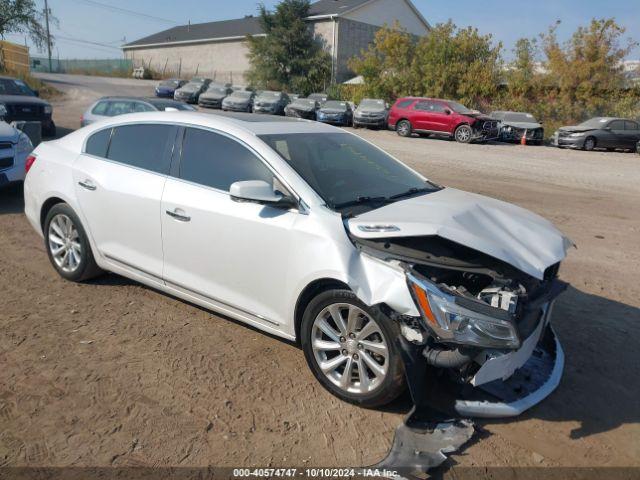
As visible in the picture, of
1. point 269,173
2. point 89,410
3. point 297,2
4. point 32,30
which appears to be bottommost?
point 89,410

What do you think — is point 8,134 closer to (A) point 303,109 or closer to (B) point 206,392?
(B) point 206,392

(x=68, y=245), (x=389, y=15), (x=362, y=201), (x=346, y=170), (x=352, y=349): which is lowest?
(x=352, y=349)

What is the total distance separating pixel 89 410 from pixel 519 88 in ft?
107

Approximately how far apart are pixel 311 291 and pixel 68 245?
278 cm

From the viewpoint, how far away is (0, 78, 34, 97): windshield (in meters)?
15.1

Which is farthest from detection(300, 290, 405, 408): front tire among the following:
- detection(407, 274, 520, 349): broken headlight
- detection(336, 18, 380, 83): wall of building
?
detection(336, 18, 380, 83): wall of building

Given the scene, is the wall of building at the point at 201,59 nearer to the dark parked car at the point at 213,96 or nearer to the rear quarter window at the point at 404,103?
the dark parked car at the point at 213,96

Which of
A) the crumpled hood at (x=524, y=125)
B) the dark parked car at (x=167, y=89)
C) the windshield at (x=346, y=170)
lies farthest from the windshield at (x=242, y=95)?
the windshield at (x=346, y=170)

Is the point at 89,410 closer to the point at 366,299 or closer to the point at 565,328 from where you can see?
the point at 366,299

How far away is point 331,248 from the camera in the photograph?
127 inches

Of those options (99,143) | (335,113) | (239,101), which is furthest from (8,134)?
(239,101)

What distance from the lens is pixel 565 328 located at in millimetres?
4449

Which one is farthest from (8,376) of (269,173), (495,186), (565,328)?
(495,186)

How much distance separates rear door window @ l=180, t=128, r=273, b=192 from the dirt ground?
119 centimetres
